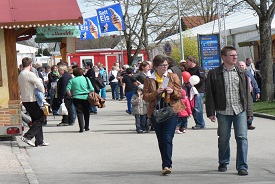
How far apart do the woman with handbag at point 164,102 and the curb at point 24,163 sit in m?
1.78

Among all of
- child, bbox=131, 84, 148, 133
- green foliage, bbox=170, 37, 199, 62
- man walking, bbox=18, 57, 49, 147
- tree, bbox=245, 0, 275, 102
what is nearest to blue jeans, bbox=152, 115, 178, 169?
man walking, bbox=18, 57, 49, 147

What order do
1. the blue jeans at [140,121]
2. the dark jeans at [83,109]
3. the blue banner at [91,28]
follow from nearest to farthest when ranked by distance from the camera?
the blue jeans at [140,121]
the dark jeans at [83,109]
the blue banner at [91,28]

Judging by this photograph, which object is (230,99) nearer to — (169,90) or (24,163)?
(169,90)

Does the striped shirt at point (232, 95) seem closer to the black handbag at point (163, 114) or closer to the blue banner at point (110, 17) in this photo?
the black handbag at point (163, 114)

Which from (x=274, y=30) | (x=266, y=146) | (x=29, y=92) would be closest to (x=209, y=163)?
(x=266, y=146)

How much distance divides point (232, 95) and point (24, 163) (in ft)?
12.0

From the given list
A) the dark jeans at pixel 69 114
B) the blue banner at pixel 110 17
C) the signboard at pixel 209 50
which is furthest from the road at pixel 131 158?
the blue banner at pixel 110 17

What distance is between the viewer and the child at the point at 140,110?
17.0 m

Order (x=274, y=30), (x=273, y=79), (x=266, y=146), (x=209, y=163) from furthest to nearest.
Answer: (x=274, y=30)
(x=273, y=79)
(x=266, y=146)
(x=209, y=163)

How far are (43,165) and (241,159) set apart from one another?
139 inches

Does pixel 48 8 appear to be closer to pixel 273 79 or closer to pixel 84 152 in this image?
pixel 84 152

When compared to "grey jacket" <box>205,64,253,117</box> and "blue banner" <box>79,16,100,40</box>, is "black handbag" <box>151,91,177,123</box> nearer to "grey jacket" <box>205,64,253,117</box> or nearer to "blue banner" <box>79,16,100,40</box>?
"grey jacket" <box>205,64,253,117</box>

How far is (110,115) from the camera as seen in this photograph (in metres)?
24.1

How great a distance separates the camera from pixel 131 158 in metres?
12.5
